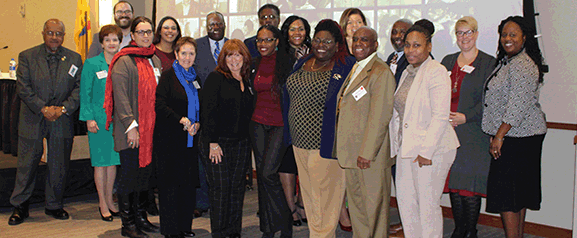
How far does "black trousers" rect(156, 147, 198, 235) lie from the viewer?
3205 mm

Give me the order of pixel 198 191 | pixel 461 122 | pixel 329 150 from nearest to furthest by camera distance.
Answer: pixel 329 150
pixel 461 122
pixel 198 191

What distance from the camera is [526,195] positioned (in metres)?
2.95

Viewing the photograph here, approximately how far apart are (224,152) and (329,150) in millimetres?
780

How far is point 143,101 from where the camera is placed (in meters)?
3.40

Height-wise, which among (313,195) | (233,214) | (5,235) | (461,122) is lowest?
(5,235)

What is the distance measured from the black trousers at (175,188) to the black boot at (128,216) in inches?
14.3

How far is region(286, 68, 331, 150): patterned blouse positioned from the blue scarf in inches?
29.6

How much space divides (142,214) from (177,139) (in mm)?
847

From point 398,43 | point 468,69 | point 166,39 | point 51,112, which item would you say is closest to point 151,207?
point 51,112

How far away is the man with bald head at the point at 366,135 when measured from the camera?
9.00 feet

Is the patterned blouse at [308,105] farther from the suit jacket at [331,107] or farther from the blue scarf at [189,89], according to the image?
the blue scarf at [189,89]

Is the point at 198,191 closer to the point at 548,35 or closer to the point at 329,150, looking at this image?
the point at 329,150

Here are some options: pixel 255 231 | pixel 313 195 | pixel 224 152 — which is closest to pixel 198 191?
pixel 255 231

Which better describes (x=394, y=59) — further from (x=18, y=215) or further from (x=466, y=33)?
(x=18, y=215)
